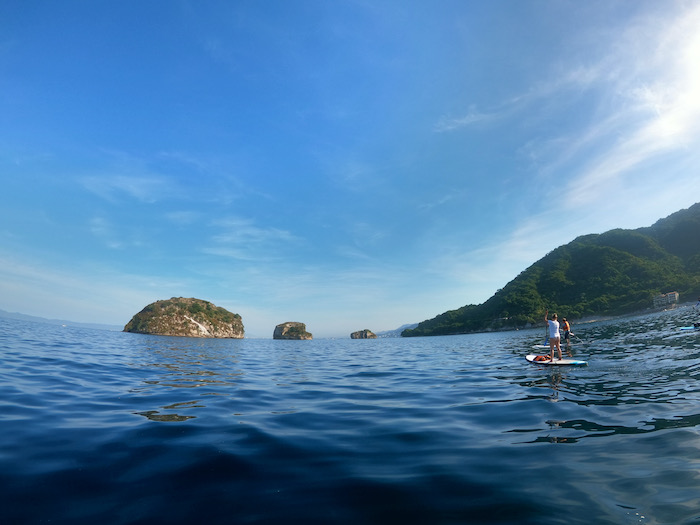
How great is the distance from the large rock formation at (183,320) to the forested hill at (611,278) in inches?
5543

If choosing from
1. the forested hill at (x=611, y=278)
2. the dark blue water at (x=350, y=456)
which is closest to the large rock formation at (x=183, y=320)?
the forested hill at (x=611, y=278)

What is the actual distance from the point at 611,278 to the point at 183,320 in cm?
21489

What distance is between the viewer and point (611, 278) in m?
152

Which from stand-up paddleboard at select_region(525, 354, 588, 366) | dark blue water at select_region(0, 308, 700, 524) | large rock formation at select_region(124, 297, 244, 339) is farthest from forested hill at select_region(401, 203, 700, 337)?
dark blue water at select_region(0, 308, 700, 524)

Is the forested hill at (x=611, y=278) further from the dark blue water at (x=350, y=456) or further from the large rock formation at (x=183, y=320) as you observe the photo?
the dark blue water at (x=350, y=456)

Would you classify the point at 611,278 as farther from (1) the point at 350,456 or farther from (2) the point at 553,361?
(1) the point at 350,456

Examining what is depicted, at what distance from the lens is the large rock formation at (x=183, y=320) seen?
150 m

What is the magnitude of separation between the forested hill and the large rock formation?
140787 millimetres

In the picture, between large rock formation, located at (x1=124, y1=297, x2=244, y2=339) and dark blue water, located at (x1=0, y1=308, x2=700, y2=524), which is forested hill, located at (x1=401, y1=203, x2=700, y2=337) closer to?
large rock formation, located at (x1=124, y1=297, x2=244, y2=339)

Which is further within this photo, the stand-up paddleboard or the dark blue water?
the stand-up paddleboard

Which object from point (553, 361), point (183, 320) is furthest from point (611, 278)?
point (183, 320)

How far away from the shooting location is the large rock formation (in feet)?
493

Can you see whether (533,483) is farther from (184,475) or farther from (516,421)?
(184,475)

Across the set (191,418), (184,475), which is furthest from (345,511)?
(191,418)
